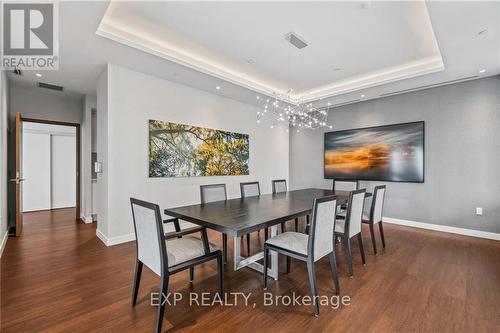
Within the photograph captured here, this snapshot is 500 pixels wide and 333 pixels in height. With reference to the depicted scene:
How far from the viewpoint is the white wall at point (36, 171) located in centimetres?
603

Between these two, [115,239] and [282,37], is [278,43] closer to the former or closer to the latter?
[282,37]

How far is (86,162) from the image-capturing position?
16.8 feet

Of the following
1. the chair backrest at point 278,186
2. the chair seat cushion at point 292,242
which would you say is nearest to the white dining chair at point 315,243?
the chair seat cushion at point 292,242

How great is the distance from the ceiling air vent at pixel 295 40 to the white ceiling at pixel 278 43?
0.07 metres

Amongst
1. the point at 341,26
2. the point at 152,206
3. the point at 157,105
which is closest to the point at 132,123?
the point at 157,105

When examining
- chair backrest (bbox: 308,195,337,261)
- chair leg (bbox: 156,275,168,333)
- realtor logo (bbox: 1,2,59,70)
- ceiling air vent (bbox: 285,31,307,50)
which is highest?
ceiling air vent (bbox: 285,31,307,50)

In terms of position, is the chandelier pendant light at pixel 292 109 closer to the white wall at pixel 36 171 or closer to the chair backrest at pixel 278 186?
the chair backrest at pixel 278 186

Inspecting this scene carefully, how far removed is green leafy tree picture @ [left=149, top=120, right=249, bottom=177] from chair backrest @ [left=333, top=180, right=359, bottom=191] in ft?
6.76

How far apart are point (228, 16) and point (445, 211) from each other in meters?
4.95

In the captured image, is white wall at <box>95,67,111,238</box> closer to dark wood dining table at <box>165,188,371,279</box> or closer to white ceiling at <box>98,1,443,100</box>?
white ceiling at <box>98,1,443,100</box>

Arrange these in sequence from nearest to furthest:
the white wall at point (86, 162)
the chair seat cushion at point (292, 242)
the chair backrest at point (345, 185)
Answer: the chair seat cushion at point (292, 242)
the chair backrest at point (345, 185)
the white wall at point (86, 162)

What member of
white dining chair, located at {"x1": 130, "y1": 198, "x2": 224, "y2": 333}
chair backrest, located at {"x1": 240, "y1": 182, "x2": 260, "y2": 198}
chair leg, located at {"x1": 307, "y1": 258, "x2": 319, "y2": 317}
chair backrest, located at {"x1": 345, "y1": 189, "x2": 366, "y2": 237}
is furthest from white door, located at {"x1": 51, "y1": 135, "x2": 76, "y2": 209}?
chair backrest, located at {"x1": 345, "y1": 189, "x2": 366, "y2": 237}

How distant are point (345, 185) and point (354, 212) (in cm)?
187

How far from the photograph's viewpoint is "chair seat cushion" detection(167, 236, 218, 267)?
1.87 m
